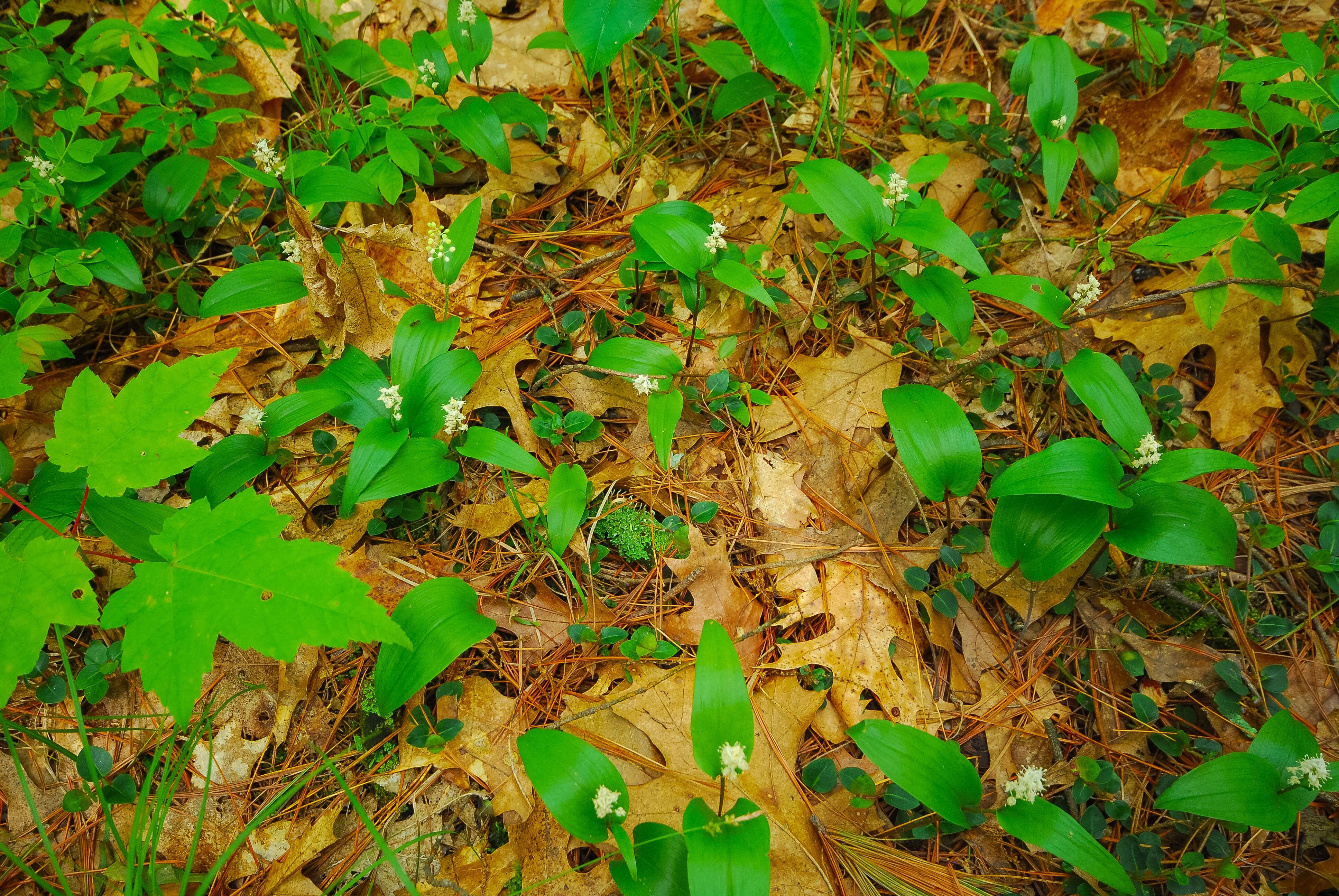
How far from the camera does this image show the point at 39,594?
1680mm

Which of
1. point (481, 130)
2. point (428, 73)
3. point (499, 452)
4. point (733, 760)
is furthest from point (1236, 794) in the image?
point (428, 73)

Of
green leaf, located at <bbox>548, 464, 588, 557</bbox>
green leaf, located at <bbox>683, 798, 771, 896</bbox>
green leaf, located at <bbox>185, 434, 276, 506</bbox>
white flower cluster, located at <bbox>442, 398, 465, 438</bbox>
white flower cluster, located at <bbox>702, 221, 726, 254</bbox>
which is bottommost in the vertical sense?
green leaf, located at <bbox>683, 798, 771, 896</bbox>

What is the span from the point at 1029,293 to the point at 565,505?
5.93 feet

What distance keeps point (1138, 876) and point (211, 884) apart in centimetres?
278

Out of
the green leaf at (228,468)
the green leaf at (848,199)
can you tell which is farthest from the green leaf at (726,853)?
the green leaf at (848,199)

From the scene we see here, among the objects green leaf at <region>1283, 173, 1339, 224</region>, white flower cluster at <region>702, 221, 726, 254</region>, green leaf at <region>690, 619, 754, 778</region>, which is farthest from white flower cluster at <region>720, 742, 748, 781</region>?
green leaf at <region>1283, 173, 1339, 224</region>

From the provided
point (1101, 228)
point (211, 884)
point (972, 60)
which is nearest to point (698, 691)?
point (211, 884)

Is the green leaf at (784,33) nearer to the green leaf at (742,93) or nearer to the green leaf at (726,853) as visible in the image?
the green leaf at (742,93)

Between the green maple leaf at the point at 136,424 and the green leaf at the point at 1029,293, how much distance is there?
2449 mm

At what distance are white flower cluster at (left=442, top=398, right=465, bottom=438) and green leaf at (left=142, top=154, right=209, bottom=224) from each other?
5.54 ft

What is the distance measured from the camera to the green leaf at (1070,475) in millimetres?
2066

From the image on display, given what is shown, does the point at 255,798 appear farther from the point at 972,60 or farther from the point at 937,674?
the point at 972,60

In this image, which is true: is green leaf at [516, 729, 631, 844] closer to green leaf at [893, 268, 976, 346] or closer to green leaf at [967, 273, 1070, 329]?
green leaf at [893, 268, 976, 346]

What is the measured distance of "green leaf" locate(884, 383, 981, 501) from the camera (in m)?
2.24
